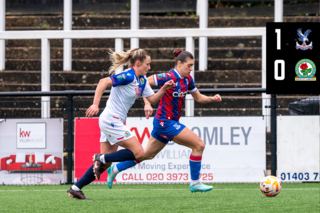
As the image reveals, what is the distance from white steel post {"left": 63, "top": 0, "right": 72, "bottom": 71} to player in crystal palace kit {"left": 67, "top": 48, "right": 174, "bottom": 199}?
627 centimetres

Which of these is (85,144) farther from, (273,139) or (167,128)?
(273,139)

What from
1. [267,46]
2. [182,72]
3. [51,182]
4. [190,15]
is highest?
[190,15]

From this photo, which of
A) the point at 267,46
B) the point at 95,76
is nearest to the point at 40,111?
the point at 95,76

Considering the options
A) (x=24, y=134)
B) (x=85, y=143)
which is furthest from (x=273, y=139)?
(x=24, y=134)

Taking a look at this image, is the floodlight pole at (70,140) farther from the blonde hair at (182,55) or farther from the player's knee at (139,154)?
the player's knee at (139,154)

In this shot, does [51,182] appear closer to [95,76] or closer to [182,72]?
[182,72]

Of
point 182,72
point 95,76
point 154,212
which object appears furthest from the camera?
point 95,76

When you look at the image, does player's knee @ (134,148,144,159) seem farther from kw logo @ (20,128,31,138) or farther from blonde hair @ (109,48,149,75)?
kw logo @ (20,128,31,138)

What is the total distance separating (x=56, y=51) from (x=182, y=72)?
8.43m

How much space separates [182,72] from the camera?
665cm

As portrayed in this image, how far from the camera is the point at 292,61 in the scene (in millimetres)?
9586

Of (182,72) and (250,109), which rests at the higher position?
(182,72)

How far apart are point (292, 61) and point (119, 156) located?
506cm

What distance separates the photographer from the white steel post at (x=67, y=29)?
11961 mm
